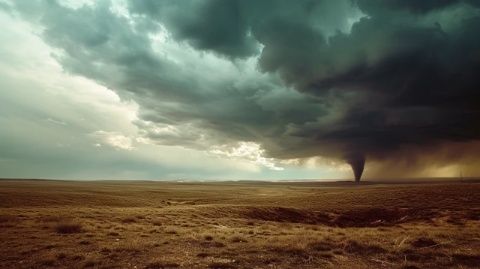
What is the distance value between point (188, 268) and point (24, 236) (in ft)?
52.2

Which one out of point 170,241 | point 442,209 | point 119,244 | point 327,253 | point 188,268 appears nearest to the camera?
point 188,268

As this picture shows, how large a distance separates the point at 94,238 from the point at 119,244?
3.61 metres

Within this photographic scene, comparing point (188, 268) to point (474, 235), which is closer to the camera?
point (188, 268)

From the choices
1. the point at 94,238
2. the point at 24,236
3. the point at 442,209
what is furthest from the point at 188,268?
the point at 442,209

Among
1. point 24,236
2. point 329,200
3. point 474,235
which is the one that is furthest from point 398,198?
point 24,236

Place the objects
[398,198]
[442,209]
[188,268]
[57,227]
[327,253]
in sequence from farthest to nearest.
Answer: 1. [398,198]
2. [442,209]
3. [57,227]
4. [327,253]
5. [188,268]

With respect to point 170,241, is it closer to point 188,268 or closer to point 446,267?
point 188,268

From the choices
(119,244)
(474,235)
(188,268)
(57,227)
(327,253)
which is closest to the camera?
(188,268)

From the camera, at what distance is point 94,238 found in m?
23.7

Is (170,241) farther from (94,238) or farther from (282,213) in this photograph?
(282,213)

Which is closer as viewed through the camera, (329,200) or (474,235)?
(474,235)

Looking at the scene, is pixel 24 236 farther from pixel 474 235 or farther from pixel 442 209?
pixel 442 209

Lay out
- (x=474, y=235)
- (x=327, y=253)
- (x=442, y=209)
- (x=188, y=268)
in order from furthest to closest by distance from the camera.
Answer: (x=442, y=209) → (x=474, y=235) → (x=327, y=253) → (x=188, y=268)

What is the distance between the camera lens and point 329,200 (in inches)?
2534
